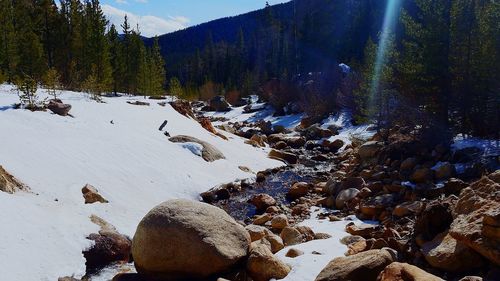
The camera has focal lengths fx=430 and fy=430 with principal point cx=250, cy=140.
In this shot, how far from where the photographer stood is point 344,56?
2147 inches

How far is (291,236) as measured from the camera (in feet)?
30.6

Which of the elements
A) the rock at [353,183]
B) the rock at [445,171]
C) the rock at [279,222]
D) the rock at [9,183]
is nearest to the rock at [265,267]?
the rock at [279,222]

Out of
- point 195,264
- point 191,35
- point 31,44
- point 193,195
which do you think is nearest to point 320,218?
point 193,195

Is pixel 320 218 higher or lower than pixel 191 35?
lower

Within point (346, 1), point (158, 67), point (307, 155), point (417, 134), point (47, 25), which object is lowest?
point (307, 155)

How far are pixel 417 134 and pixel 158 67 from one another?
3421 centimetres

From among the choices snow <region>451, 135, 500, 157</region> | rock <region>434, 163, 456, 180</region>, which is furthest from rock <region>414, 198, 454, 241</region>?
snow <region>451, 135, 500, 157</region>

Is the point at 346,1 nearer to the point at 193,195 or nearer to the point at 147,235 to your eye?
the point at 193,195

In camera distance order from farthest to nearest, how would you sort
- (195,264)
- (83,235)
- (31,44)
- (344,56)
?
(344,56) < (31,44) < (83,235) < (195,264)

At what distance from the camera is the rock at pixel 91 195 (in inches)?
400

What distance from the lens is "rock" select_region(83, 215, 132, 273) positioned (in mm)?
→ 7996

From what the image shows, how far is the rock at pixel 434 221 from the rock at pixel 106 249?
5.46 m

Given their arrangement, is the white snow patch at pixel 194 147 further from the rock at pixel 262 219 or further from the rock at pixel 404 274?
the rock at pixel 404 274

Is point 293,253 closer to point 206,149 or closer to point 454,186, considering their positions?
point 454,186
